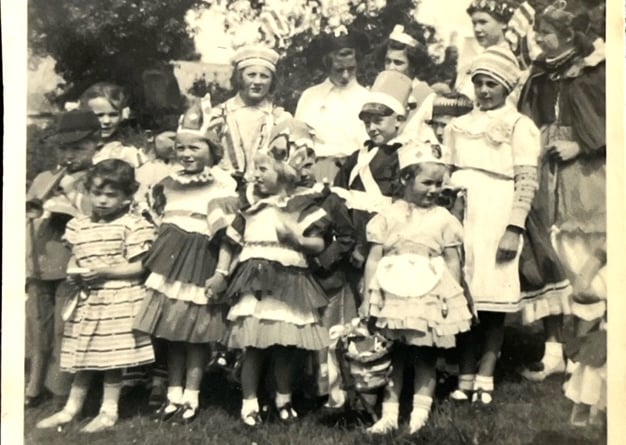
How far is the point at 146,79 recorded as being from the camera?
87 centimetres

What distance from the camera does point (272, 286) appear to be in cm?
87

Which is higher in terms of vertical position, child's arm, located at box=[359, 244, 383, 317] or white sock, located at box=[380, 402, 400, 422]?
child's arm, located at box=[359, 244, 383, 317]


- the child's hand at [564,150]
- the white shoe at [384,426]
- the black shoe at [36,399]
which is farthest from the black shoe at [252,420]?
the child's hand at [564,150]

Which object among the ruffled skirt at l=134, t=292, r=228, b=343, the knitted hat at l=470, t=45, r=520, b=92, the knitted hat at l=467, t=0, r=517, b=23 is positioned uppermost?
the knitted hat at l=467, t=0, r=517, b=23

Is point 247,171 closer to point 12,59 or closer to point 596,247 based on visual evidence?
point 12,59

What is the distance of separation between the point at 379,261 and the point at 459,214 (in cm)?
11

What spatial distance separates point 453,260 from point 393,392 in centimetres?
17

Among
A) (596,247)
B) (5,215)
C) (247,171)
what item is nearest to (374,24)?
(247,171)

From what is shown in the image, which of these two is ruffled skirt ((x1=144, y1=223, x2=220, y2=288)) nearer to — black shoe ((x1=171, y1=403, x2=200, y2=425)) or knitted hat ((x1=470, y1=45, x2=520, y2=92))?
black shoe ((x1=171, y1=403, x2=200, y2=425))

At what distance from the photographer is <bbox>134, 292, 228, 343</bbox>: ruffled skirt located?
0.87 meters

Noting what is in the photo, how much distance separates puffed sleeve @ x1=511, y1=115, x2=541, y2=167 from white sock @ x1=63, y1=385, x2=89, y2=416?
0.57 metres

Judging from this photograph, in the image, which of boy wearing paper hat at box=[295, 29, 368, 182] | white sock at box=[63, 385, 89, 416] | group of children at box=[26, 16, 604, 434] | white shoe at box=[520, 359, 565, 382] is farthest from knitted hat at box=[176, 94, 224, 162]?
Answer: white shoe at box=[520, 359, 565, 382]

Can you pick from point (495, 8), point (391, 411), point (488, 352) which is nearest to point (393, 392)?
point (391, 411)

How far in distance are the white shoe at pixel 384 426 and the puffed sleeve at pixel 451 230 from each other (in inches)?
8.3
